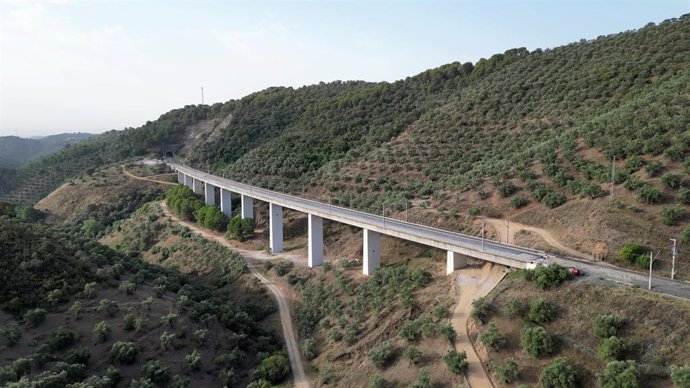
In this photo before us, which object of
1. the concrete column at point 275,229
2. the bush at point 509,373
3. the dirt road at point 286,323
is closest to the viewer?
the bush at point 509,373

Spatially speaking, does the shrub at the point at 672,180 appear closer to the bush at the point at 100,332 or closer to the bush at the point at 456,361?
the bush at the point at 456,361

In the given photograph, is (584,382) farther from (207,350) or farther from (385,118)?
(385,118)

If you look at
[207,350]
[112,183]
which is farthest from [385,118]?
[207,350]

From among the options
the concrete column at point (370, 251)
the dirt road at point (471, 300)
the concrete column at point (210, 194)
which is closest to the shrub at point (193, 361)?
the dirt road at point (471, 300)

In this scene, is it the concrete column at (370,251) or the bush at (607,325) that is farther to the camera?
the concrete column at (370,251)

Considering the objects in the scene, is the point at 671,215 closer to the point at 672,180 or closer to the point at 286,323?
the point at 672,180

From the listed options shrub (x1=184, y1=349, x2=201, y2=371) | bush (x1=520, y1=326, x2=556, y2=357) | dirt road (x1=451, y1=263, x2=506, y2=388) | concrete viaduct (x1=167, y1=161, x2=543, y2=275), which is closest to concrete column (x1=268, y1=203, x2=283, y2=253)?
concrete viaduct (x1=167, y1=161, x2=543, y2=275)

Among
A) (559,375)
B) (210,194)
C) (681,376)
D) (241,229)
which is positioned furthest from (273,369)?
(210,194)
